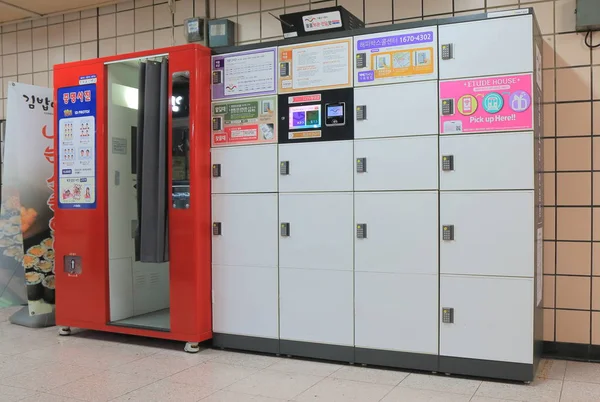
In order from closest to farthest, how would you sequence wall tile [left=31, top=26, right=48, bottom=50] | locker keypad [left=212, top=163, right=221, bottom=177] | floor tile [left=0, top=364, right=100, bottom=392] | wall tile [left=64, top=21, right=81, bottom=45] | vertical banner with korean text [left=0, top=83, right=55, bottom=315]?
1. floor tile [left=0, top=364, right=100, bottom=392]
2. locker keypad [left=212, top=163, right=221, bottom=177]
3. vertical banner with korean text [left=0, top=83, right=55, bottom=315]
4. wall tile [left=64, top=21, right=81, bottom=45]
5. wall tile [left=31, top=26, right=48, bottom=50]

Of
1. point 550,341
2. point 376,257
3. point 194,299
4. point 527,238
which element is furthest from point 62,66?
point 550,341

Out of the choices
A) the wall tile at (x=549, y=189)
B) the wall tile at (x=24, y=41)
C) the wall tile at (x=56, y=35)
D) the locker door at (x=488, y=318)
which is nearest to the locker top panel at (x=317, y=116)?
the locker door at (x=488, y=318)

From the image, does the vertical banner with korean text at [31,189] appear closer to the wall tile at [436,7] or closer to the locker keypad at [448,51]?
the wall tile at [436,7]

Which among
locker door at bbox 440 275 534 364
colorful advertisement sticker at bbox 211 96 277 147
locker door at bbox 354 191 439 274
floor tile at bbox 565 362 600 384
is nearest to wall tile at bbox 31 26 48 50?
colorful advertisement sticker at bbox 211 96 277 147

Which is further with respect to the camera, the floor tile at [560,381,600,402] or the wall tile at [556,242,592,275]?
the wall tile at [556,242,592,275]

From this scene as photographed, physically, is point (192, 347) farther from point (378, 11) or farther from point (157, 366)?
point (378, 11)

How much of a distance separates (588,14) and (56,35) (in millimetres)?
4959

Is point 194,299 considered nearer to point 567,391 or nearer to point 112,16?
A: point 567,391

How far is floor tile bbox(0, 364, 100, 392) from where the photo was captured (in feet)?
11.1

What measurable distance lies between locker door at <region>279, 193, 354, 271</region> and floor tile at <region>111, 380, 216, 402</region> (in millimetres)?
1023

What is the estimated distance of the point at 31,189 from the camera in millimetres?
5070

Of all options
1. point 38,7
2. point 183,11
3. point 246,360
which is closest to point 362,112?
point 246,360

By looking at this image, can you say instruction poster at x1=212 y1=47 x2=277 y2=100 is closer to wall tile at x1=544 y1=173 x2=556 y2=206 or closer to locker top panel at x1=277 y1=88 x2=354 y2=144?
locker top panel at x1=277 y1=88 x2=354 y2=144

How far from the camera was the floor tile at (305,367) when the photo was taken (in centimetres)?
361
